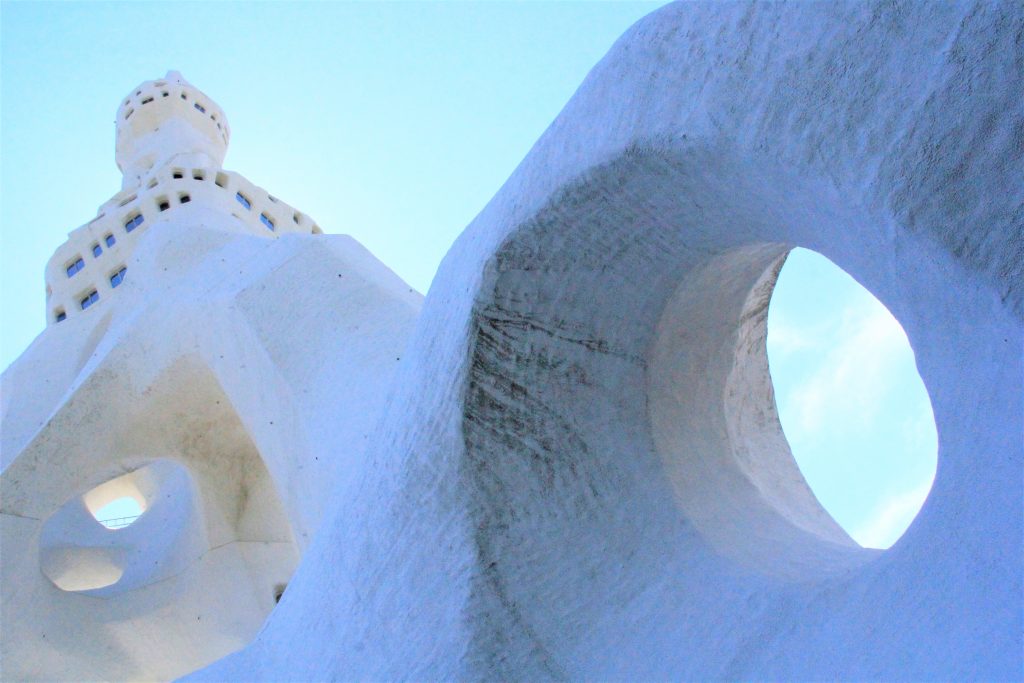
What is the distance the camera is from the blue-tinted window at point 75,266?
44.3 ft

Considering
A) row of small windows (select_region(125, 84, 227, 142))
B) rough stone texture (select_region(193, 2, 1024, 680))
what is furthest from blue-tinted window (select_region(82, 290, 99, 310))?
rough stone texture (select_region(193, 2, 1024, 680))

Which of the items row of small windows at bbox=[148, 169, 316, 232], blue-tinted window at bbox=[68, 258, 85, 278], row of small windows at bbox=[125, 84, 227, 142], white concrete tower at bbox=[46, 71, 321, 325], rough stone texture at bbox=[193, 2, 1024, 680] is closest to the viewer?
rough stone texture at bbox=[193, 2, 1024, 680]

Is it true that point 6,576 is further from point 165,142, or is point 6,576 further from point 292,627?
point 165,142

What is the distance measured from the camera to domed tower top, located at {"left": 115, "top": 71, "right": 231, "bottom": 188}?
714 inches

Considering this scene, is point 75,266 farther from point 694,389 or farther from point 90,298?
point 694,389

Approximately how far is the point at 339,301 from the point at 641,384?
11.1 ft

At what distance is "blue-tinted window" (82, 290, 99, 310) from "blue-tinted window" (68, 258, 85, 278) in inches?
26.9

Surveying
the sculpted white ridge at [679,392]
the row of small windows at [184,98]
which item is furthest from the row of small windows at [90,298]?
the row of small windows at [184,98]

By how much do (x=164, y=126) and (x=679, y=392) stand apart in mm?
16471

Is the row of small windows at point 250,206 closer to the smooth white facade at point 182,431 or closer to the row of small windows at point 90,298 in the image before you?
the smooth white facade at point 182,431

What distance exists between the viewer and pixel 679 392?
473cm

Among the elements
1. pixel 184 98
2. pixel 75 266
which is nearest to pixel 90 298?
pixel 75 266

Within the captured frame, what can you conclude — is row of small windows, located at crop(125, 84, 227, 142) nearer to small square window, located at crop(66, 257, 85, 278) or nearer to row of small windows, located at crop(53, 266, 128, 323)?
small square window, located at crop(66, 257, 85, 278)

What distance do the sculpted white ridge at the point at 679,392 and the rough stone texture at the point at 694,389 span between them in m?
0.01
